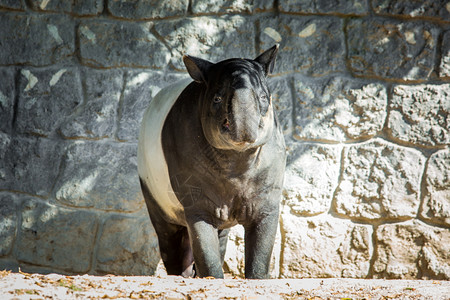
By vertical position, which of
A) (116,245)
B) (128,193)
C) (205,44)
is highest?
(205,44)

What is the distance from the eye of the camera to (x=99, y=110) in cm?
462

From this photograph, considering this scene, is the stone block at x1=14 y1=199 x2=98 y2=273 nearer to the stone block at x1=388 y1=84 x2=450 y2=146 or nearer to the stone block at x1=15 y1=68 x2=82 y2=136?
the stone block at x1=15 y1=68 x2=82 y2=136

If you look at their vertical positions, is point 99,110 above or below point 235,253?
above

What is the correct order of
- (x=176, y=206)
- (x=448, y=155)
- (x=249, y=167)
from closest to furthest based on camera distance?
(x=249, y=167) → (x=176, y=206) → (x=448, y=155)

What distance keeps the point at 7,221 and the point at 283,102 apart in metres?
2.48

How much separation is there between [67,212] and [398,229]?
268 centimetres

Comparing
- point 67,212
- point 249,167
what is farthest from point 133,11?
point 249,167

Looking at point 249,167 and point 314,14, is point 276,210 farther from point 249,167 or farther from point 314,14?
point 314,14

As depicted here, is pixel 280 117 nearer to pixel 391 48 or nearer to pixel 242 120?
pixel 391 48

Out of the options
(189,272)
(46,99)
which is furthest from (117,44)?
(189,272)

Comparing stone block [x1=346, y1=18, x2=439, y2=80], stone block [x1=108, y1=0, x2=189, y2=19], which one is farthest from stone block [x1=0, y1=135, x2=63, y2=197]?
stone block [x1=346, y1=18, x2=439, y2=80]

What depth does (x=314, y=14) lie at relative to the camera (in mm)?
4496

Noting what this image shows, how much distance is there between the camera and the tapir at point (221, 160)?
3.01 m

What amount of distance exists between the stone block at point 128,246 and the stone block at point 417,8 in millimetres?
2529
